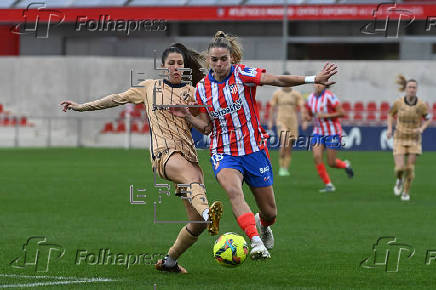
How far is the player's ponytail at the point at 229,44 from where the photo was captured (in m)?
8.24

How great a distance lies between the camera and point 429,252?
10.4m

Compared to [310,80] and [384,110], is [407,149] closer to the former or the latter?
[310,80]

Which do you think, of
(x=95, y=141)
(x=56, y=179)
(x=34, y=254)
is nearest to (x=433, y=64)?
(x=95, y=141)

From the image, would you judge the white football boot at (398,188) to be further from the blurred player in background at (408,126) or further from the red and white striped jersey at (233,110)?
the red and white striped jersey at (233,110)

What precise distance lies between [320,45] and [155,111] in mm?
40456

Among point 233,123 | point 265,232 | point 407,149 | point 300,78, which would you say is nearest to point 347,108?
point 407,149

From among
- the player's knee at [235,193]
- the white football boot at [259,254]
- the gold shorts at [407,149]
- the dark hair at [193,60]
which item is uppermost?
the dark hair at [193,60]

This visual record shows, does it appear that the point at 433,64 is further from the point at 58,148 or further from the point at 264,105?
the point at 58,148

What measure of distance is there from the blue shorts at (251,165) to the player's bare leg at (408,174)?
8.44m

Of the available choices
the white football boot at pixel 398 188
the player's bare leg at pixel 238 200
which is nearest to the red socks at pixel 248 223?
the player's bare leg at pixel 238 200

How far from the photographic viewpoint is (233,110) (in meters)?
8.46

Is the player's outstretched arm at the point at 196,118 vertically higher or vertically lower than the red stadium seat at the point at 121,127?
higher

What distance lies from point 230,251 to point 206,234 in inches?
175

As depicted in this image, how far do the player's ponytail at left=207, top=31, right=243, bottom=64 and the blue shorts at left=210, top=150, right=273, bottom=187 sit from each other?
98 cm
